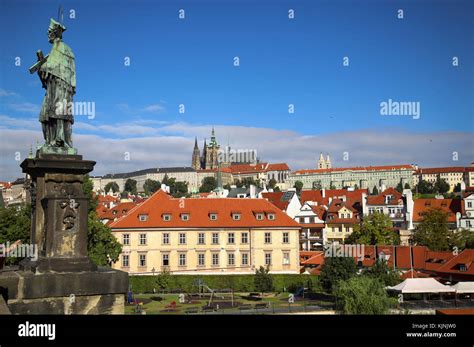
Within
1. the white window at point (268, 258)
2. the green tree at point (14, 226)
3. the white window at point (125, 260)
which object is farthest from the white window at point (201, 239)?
the green tree at point (14, 226)

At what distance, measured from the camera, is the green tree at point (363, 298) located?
24.2 m

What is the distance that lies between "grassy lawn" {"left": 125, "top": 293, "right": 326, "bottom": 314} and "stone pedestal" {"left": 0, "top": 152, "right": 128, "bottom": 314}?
21.2 m

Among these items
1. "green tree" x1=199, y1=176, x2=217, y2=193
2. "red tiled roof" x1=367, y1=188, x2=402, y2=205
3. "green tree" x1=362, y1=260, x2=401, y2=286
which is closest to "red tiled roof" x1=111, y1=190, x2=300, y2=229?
"green tree" x1=362, y1=260, x2=401, y2=286

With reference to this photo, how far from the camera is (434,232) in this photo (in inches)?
1980

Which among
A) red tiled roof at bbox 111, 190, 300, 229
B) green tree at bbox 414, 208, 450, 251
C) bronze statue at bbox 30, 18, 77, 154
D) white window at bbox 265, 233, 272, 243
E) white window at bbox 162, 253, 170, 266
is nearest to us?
bronze statue at bbox 30, 18, 77, 154

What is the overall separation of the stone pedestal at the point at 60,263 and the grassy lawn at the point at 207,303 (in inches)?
835

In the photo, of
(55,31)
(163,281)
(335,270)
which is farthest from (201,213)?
(55,31)

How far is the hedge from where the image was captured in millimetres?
37906

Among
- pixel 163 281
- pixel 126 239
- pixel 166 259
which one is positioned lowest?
pixel 163 281

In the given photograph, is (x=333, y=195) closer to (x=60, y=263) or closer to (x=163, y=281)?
(x=163, y=281)

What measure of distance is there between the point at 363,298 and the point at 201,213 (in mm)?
21362

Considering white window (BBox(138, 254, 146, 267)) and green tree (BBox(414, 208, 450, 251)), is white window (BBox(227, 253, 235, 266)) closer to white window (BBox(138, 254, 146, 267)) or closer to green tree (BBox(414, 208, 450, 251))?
white window (BBox(138, 254, 146, 267))
